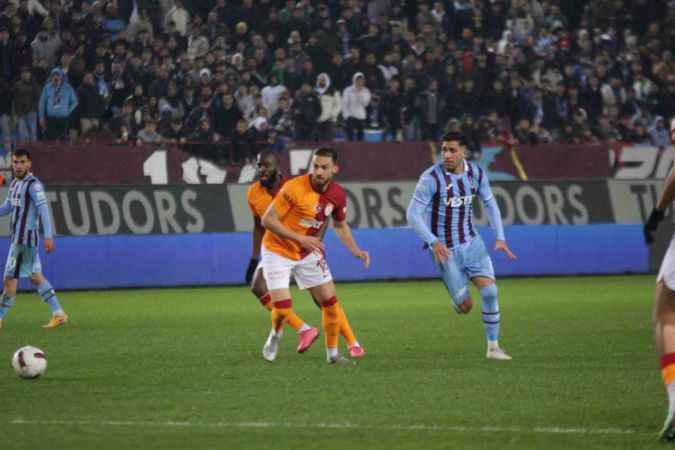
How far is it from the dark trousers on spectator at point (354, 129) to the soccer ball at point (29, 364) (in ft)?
47.1

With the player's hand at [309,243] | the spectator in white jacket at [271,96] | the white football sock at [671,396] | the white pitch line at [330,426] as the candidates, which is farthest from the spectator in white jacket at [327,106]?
the white football sock at [671,396]

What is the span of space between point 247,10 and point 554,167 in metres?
6.95

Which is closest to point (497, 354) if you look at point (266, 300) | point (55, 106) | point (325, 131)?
point (266, 300)

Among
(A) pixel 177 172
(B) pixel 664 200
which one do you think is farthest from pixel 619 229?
(B) pixel 664 200

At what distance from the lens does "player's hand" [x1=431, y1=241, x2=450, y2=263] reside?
39.0 ft

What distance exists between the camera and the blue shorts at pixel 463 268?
12.2 m

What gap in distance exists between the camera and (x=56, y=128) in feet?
74.1

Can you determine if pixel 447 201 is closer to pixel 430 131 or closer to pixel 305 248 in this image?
pixel 305 248

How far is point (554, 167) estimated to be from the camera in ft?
82.4

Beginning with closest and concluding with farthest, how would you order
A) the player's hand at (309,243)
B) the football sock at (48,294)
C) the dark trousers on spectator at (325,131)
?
the player's hand at (309,243), the football sock at (48,294), the dark trousers on spectator at (325,131)

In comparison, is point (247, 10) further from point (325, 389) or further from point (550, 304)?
point (325, 389)

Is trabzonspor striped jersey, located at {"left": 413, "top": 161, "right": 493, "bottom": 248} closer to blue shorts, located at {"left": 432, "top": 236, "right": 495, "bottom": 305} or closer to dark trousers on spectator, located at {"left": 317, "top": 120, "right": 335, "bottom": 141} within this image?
blue shorts, located at {"left": 432, "top": 236, "right": 495, "bottom": 305}

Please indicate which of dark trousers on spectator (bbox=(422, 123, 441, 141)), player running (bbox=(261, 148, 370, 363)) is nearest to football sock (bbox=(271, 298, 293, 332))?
player running (bbox=(261, 148, 370, 363))

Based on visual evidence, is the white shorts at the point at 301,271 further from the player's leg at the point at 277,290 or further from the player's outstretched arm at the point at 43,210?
the player's outstretched arm at the point at 43,210
